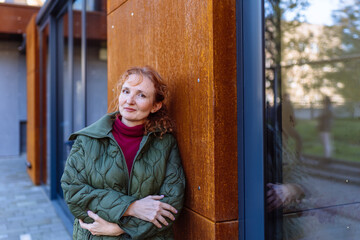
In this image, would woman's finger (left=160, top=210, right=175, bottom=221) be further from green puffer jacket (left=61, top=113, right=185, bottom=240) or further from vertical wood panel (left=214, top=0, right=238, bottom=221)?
vertical wood panel (left=214, top=0, right=238, bottom=221)

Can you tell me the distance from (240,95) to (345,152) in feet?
2.30

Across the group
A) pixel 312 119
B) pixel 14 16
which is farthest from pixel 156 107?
pixel 14 16

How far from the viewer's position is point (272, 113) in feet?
5.65

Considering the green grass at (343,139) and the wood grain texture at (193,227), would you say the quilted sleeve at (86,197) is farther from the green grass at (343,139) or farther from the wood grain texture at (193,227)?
the green grass at (343,139)

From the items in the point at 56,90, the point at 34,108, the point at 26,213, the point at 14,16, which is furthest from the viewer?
the point at 14,16

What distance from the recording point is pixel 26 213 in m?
5.87

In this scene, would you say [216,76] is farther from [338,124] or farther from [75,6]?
[75,6]

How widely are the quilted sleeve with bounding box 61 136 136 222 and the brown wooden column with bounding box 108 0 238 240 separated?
381mm

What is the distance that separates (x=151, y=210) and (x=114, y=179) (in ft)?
0.79

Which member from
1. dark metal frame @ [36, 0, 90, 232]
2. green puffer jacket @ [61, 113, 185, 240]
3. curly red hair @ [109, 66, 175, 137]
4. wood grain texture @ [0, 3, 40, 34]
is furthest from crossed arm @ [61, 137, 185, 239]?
wood grain texture @ [0, 3, 40, 34]

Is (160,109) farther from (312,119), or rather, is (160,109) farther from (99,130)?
(312,119)

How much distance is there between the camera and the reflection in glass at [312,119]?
126 centimetres

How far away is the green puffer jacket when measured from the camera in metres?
1.86

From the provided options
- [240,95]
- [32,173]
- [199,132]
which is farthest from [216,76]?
Answer: [32,173]
